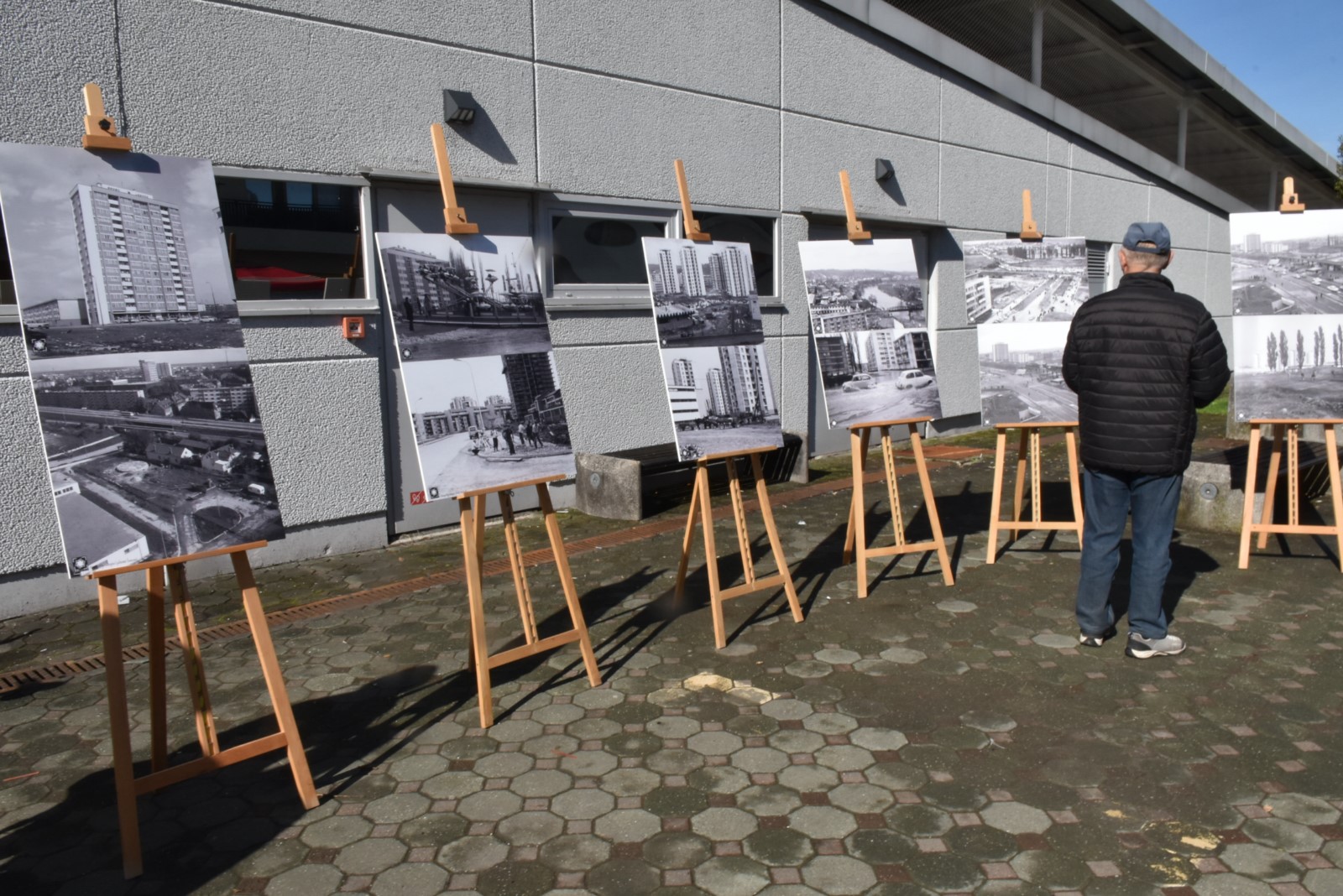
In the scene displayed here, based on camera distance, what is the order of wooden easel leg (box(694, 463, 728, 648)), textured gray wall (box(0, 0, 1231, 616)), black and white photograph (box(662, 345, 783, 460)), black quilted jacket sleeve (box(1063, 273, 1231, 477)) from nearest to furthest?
black quilted jacket sleeve (box(1063, 273, 1231, 477)) → wooden easel leg (box(694, 463, 728, 648)) → black and white photograph (box(662, 345, 783, 460)) → textured gray wall (box(0, 0, 1231, 616))

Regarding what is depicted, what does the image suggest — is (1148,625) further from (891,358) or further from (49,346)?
(49,346)

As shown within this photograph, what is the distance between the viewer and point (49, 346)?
3166mm

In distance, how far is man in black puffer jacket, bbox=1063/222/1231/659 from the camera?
178 inches

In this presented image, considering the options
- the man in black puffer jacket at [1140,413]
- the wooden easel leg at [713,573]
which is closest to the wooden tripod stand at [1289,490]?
the man in black puffer jacket at [1140,413]

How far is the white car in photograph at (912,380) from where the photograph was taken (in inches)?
250

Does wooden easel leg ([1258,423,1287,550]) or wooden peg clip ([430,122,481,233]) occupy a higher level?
wooden peg clip ([430,122,481,233])

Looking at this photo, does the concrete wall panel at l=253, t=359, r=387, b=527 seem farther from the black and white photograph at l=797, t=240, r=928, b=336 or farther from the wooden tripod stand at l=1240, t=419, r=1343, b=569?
the wooden tripod stand at l=1240, t=419, r=1343, b=569

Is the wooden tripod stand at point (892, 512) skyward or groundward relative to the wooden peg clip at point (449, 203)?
groundward

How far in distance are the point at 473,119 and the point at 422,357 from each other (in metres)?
3.65

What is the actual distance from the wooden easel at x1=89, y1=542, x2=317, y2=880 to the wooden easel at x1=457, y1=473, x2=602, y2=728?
0.82m

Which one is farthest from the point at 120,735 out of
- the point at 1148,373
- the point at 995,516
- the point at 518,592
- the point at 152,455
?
the point at 995,516

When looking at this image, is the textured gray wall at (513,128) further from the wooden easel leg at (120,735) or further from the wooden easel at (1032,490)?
the wooden easel at (1032,490)

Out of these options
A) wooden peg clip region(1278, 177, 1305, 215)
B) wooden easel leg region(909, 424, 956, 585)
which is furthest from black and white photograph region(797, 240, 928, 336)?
wooden peg clip region(1278, 177, 1305, 215)

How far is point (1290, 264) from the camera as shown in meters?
6.60
